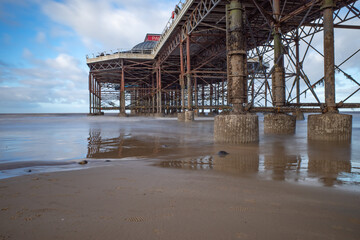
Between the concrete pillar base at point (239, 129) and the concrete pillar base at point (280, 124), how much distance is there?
8.59 ft

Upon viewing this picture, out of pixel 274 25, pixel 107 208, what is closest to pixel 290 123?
pixel 274 25

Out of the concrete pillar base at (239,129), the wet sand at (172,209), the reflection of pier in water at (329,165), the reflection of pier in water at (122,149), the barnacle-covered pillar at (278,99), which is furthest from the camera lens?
the barnacle-covered pillar at (278,99)

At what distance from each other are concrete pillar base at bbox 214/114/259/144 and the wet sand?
3191mm

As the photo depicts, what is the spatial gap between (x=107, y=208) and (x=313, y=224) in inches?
61.0

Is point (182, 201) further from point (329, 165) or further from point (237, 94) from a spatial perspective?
point (237, 94)

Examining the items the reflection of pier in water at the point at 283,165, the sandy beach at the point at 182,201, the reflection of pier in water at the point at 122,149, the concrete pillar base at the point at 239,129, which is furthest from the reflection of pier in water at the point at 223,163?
the concrete pillar base at the point at 239,129

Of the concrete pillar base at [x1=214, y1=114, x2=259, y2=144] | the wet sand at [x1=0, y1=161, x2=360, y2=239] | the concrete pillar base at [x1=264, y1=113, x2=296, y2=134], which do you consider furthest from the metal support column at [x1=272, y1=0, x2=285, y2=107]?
the wet sand at [x1=0, y1=161, x2=360, y2=239]

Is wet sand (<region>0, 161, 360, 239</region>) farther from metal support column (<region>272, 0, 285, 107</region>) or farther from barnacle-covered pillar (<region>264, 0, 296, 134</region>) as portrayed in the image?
metal support column (<region>272, 0, 285, 107</region>)

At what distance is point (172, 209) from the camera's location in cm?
186

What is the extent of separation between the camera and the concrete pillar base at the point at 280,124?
27.0ft

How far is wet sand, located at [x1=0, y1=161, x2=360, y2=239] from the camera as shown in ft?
4.95

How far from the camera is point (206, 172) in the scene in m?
3.12

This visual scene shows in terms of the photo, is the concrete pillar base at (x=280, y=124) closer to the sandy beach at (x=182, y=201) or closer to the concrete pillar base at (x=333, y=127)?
the concrete pillar base at (x=333, y=127)

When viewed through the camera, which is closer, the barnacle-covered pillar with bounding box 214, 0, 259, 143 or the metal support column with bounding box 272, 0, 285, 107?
the barnacle-covered pillar with bounding box 214, 0, 259, 143
